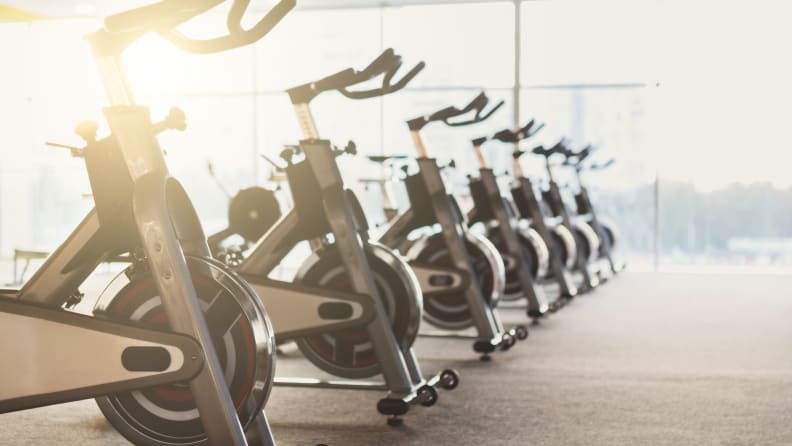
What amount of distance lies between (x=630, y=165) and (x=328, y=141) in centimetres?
720

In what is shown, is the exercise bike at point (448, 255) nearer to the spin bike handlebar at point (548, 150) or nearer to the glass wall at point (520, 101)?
the spin bike handlebar at point (548, 150)

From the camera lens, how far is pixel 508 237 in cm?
521

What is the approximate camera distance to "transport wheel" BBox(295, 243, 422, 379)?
10.7 ft

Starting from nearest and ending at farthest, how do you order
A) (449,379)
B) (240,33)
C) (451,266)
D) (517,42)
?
(240,33)
(449,379)
(451,266)
(517,42)

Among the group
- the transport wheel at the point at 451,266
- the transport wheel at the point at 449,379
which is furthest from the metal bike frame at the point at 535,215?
the transport wheel at the point at 449,379

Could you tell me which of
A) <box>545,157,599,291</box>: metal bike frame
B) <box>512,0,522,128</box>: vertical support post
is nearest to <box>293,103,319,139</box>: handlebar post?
<box>545,157,599,291</box>: metal bike frame

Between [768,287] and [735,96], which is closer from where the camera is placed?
[768,287]

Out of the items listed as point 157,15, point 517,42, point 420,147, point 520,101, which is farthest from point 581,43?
point 157,15

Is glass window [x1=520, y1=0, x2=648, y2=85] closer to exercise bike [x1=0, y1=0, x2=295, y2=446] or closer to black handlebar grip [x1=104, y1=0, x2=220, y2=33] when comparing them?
exercise bike [x1=0, y1=0, x2=295, y2=446]

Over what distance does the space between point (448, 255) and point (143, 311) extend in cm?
241

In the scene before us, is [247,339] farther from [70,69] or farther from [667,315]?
[70,69]

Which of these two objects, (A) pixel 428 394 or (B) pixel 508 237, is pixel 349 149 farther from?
(B) pixel 508 237

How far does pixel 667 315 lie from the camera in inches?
240

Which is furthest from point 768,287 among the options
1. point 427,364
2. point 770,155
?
point 427,364
